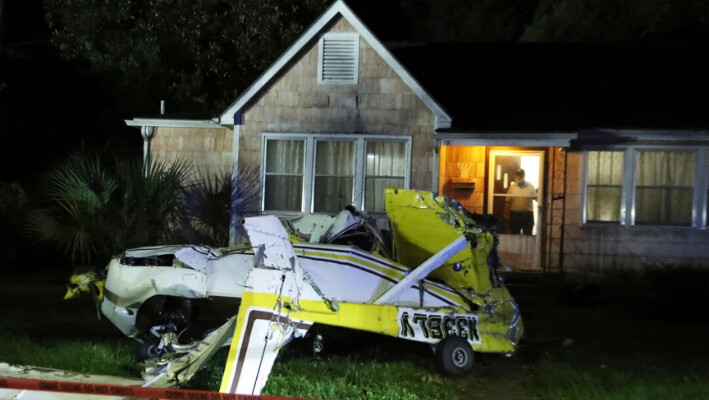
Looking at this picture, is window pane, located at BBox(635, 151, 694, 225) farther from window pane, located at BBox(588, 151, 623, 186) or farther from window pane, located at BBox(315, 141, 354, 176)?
window pane, located at BBox(315, 141, 354, 176)

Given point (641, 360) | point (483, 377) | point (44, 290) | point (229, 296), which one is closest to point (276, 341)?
point (229, 296)

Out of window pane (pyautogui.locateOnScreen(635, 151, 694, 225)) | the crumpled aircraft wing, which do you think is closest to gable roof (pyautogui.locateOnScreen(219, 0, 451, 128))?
window pane (pyautogui.locateOnScreen(635, 151, 694, 225))

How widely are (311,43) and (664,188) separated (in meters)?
6.36

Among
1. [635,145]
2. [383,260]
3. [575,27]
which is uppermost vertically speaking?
[575,27]

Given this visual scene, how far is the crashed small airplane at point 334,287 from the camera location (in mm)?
7504

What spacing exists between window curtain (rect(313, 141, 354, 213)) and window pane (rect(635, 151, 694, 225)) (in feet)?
15.9

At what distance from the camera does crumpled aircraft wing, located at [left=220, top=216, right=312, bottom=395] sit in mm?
7031

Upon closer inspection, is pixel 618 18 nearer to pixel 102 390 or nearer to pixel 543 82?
pixel 543 82

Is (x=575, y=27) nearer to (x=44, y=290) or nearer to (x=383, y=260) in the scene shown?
(x=44, y=290)

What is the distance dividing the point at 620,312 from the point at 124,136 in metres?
16.7

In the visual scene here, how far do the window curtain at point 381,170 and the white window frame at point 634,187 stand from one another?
10.2 ft

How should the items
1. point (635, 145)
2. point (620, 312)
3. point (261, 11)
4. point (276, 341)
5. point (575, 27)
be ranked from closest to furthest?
point (276, 341), point (620, 312), point (635, 145), point (261, 11), point (575, 27)

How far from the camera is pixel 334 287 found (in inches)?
319

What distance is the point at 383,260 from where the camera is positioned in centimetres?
856
